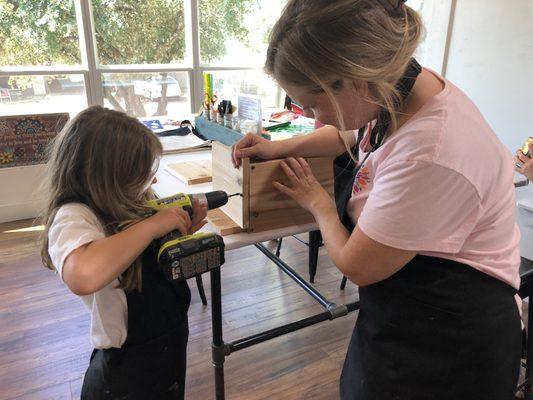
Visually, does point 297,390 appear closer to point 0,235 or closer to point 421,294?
point 421,294

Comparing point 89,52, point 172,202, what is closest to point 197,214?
point 172,202

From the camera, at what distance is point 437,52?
2.62 metres

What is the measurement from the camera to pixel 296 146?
1.13 meters

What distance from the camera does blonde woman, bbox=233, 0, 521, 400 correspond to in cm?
63

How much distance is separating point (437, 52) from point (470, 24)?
26 cm

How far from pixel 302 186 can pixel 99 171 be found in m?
0.48

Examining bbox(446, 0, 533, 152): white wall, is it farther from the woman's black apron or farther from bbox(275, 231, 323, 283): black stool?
the woman's black apron

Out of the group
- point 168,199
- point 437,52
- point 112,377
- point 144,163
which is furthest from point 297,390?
point 437,52

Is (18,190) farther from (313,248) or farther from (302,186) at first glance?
(302,186)

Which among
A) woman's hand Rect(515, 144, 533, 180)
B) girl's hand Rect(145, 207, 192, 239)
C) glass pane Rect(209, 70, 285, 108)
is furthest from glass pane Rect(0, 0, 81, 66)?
woman's hand Rect(515, 144, 533, 180)

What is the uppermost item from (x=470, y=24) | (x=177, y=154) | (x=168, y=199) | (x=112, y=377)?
(x=470, y=24)

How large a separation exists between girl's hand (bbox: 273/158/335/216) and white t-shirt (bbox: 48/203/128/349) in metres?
0.47

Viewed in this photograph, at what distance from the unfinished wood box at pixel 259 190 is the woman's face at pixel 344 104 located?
0.34m

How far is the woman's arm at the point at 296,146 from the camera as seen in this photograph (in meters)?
1.10
